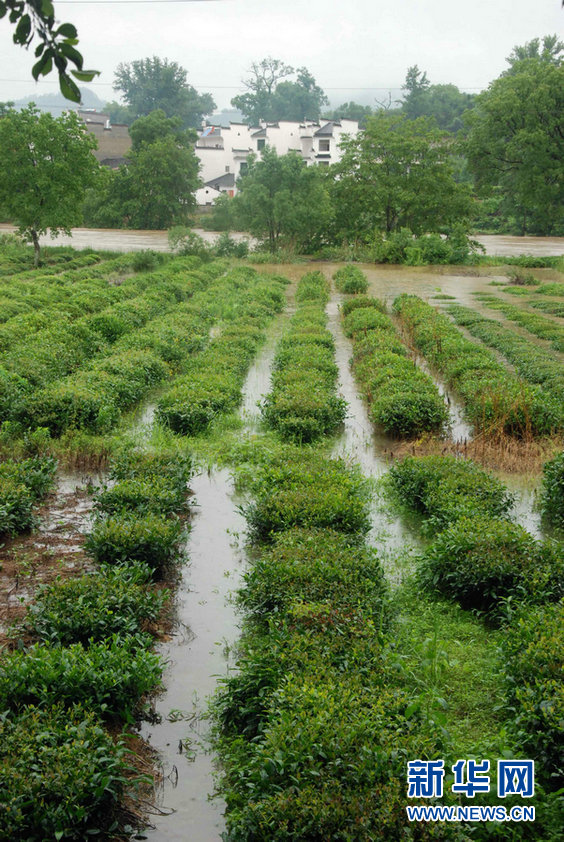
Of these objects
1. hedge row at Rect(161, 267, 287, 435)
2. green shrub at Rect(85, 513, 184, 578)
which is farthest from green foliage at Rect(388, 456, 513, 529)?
hedge row at Rect(161, 267, 287, 435)

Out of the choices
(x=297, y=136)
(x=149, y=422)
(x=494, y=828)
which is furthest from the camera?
(x=297, y=136)

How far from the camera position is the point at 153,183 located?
53000 mm

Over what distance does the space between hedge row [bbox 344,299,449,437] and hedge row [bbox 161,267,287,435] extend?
2442 mm

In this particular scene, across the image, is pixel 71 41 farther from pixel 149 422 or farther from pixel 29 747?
pixel 149 422

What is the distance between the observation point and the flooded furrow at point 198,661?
4.39 metres

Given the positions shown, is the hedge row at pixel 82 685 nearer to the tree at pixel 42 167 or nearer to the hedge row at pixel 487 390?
the hedge row at pixel 487 390

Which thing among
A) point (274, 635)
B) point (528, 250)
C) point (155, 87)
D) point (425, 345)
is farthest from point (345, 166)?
point (155, 87)

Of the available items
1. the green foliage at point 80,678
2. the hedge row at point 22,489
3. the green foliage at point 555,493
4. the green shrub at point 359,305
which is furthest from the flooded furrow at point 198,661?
the green shrub at point 359,305

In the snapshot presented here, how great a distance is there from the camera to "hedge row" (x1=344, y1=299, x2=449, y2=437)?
37.2ft

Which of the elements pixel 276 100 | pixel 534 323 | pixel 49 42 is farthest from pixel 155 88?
pixel 49 42

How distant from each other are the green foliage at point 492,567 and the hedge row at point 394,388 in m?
4.51

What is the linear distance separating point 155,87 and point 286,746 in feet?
296

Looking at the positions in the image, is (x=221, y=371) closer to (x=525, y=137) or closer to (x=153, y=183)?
(x=525, y=137)

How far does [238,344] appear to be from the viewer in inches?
661
